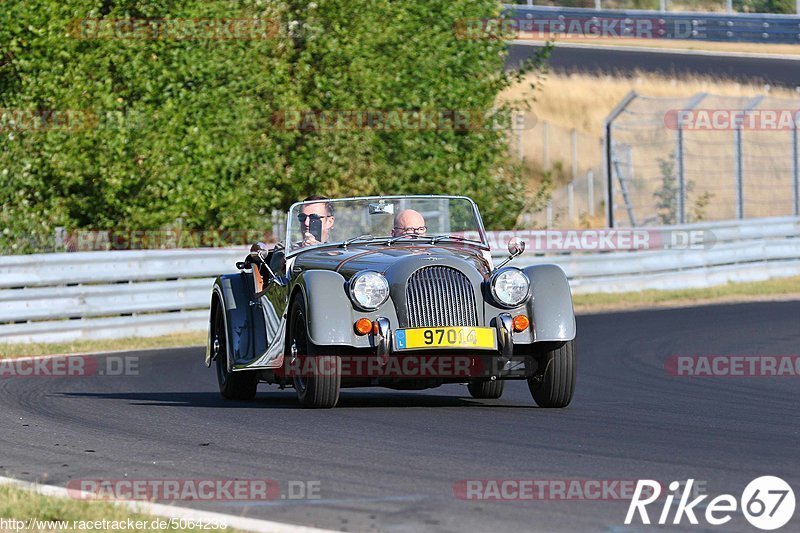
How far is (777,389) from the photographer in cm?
1063

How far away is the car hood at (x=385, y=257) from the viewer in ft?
30.3

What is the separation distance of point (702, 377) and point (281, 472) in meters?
5.91

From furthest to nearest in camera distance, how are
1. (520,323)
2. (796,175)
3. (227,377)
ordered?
(796,175), (227,377), (520,323)

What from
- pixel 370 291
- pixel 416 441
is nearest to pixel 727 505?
pixel 416 441

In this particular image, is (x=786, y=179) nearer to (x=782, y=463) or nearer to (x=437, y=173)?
(x=437, y=173)

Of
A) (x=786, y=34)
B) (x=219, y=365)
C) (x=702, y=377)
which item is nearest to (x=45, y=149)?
(x=219, y=365)

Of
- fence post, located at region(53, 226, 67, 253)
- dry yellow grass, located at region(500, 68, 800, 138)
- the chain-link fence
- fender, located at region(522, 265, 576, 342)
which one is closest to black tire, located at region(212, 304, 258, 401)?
fender, located at region(522, 265, 576, 342)

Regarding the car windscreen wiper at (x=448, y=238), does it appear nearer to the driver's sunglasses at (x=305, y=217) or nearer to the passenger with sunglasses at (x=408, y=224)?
the passenger with sunglasses at (x=408, y=224)

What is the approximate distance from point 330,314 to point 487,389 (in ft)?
6.33

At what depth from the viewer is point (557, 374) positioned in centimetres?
923

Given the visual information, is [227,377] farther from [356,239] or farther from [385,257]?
[385,257]

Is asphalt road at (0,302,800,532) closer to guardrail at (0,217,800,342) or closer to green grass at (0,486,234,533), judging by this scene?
green grass at (0,486,234,533)

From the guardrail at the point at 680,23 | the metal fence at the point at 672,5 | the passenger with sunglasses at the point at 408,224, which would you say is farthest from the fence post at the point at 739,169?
the metal fence at the point at 672,5

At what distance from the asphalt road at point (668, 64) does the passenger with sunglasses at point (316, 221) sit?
31.4 meters
